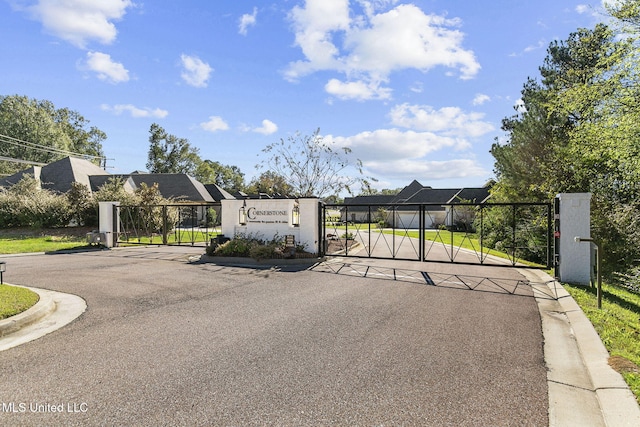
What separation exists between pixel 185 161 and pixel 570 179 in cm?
6054

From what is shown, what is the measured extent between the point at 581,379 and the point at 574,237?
621 centimetres

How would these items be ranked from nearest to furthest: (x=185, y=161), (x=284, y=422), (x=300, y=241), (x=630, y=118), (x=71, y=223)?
1. (x=284, y=422)
2. (x=630, y=118)
3. (x=300, y=241)
4. (x=71, y=223)
5. (x=185, y=161)

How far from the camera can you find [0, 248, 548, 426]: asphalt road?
10.4 feet

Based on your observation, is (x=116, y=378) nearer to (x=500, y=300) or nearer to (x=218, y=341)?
(x=218, y=341)

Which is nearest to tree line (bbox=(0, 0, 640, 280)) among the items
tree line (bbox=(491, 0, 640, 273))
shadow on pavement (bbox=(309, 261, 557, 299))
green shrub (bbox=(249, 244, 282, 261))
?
tree line (bbox=(491, 0, 640, 273))

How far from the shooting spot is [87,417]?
3.07 m

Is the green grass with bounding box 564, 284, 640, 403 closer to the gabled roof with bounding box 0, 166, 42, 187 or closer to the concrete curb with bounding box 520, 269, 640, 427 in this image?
the concrete curb with bounding box 520, 269, 640, 427

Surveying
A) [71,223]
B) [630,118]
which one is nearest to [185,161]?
[71,223]

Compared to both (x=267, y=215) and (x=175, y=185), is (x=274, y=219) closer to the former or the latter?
(x=267, y=215)

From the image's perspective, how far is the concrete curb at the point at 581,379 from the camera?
123 inches

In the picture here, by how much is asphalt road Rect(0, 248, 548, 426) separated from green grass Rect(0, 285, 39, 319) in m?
0.92

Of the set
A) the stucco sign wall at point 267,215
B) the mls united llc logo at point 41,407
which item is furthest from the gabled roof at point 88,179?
the mls united llc logo at point 41,407

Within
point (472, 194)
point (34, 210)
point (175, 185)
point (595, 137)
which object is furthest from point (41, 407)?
point (472, 194)

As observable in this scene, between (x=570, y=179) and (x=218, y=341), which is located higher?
(x=570, y=179)
